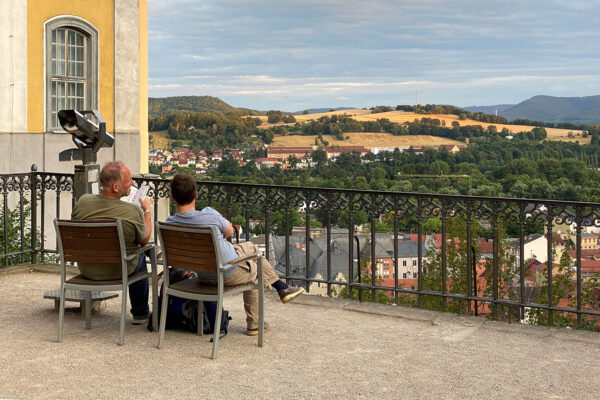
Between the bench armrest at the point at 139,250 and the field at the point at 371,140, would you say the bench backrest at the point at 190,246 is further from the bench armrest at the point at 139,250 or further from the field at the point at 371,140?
the field at the point at 371,140

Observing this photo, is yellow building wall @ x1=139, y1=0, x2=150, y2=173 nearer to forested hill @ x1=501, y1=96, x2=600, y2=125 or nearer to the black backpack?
the black backpack

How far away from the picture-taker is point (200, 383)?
490 cm

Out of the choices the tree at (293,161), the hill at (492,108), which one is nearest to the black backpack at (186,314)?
the tree at (293,161)

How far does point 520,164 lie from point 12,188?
4255 cm

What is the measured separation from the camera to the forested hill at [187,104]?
57.4 m

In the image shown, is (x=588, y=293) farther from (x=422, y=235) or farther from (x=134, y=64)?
(x=134, y=64)

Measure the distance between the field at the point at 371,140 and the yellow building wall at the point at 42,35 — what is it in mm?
41110

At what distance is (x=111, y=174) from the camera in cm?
595

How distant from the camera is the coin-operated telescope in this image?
276 inches

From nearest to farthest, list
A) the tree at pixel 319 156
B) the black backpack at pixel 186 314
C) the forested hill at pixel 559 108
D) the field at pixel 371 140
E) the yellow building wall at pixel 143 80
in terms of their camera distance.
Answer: the black backpack at pixel 186 314 < the yellow building wall at pixel 143 80 < the tree at pixel 319 156 < the field at pixel 371 140 < the forested hill at pixel 559 108

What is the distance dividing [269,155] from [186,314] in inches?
1951

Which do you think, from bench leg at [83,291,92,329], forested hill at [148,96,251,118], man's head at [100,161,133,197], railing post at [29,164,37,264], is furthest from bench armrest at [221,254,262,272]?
forested hill at [148,96,251,118]

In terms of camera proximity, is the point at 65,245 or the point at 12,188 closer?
the point at 65,245

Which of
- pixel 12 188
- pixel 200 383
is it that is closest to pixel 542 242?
Answer: pixel 200 383
